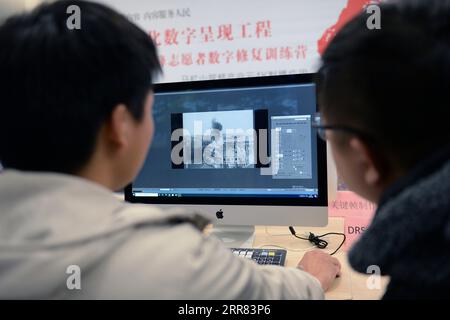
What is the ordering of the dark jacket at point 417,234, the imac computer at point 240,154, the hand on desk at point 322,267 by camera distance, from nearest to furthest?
the dark jacket at point 417,234, the hand on desk at point 322,267, the imac computer at point 240,154

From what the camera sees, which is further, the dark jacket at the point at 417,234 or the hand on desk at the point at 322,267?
the hand on desk at the point at 322,267

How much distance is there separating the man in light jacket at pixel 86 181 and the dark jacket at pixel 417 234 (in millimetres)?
188

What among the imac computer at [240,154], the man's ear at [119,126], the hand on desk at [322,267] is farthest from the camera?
the imac computer at [240,154]

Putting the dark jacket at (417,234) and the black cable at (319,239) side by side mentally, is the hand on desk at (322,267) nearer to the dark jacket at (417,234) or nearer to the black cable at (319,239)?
the black cable at (319,239)

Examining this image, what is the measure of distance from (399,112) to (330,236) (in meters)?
0.77

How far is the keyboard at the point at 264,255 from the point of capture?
33.4 inches

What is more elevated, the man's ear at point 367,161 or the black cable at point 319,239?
the man's ear at point 367,161

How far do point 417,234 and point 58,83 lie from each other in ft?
1.66

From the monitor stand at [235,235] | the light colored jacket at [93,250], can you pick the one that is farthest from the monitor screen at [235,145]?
the light colored jacket at [93,250]

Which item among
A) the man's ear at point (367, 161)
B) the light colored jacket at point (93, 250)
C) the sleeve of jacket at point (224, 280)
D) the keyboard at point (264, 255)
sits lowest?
the keyboard at point (264, 255)

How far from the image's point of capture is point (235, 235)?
1104 millimetres

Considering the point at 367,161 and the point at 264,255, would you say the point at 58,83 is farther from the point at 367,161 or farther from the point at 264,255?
the point at 264,255
